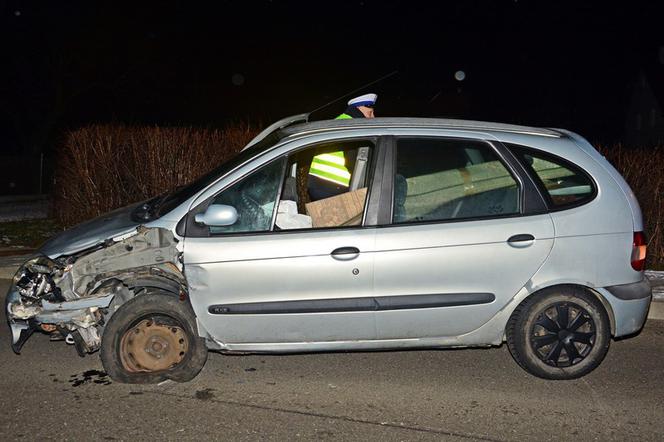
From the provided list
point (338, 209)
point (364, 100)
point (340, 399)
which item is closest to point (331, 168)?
point (338, 209)

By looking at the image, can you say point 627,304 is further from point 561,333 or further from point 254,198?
point 254,198

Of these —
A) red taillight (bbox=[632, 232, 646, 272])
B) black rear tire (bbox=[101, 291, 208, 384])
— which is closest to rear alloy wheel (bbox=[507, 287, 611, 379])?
red taillight (bbox=[632, 232, 646, 272])

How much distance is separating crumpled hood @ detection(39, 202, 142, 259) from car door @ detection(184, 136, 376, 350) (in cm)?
53

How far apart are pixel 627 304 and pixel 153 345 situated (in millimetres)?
3114

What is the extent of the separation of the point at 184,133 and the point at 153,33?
22585mm

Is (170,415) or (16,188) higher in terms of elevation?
(170,415)

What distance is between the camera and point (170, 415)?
452 centimetres

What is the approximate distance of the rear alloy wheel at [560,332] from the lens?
5113 millimetres

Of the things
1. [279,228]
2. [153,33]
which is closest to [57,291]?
[279,228]

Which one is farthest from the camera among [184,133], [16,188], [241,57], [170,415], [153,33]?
[241,57]

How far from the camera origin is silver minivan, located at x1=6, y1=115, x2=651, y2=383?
4879mm

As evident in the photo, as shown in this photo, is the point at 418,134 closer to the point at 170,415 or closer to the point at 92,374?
the point at 170,415

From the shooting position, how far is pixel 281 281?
15.9 feet

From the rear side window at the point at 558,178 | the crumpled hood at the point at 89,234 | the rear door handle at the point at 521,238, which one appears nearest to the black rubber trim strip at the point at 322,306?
the rear door handle at the point at 521,238
